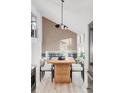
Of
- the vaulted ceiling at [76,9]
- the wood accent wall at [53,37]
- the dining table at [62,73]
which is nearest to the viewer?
the vaulted ceiling at [76,9]

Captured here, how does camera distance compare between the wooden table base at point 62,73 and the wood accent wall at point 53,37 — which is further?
the wood accent wall at point 53,37

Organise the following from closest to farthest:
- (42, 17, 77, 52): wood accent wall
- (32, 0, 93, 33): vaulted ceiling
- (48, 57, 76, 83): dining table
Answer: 1. (32, 0, 93, 33): vaulted ceiling
2. (48, 57, 76, 83): dining table
3. (42, 17, 77, 52): wood accent wall

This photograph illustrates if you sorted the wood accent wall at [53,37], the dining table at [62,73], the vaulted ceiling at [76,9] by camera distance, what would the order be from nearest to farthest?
1. the vaulted ceiling at [76,9]
2. the dining table at [62,73]
3. the wood accent wall at [53,37]

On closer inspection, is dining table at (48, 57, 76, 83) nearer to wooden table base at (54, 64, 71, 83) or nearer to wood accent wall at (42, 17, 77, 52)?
wooden table base at (54, 64, 71, 83)

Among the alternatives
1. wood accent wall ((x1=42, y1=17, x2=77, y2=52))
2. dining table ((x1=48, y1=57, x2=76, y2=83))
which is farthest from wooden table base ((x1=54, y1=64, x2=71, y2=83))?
wood accent wall ((x1=42, y1=17, x2=77, y2=52))

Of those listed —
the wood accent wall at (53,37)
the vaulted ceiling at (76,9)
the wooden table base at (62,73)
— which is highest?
the vaulted ceiling at (76,9)

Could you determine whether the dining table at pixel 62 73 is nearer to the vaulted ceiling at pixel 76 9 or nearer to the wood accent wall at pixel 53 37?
the vaulted ceiling at pixel 76 9

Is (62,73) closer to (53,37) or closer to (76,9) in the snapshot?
(76,9)

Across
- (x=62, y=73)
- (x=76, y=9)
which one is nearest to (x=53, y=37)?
(x=62, y=73)

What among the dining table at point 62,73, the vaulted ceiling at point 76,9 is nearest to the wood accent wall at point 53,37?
the dining table at point 62,73

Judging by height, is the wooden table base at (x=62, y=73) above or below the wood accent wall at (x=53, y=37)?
below
